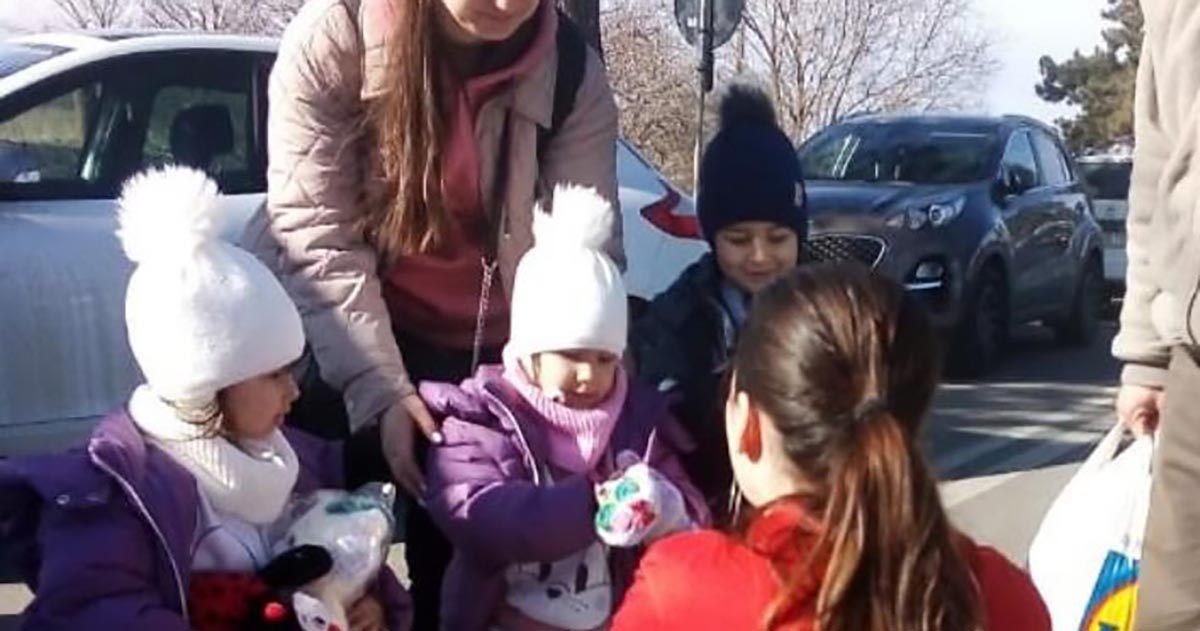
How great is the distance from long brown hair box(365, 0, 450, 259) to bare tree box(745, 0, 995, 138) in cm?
2635

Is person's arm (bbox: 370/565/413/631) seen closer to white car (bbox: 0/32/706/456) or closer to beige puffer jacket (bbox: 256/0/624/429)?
beige puffer jacket (bbox: 256/0/624/429)

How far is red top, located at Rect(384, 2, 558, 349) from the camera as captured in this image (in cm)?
338

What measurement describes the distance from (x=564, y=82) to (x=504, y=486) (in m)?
0.72

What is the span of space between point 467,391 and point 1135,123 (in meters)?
1.18

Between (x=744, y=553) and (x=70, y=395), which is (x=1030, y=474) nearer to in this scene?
(x=70, y=395)

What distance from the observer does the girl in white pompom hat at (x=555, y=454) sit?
3.23m

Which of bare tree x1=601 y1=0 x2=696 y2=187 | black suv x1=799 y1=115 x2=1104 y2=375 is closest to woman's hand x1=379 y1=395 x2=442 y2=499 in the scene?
black suv x1=799 y1=115 x2=1104 y2=375

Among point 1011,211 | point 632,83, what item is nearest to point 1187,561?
point 1011,211

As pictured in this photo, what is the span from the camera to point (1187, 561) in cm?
329

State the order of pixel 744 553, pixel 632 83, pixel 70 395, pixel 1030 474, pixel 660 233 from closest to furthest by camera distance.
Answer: pixel 744 553 < pixel 70 395 < pixel 660 233 < pixel 1030 474 < pixel 632 83

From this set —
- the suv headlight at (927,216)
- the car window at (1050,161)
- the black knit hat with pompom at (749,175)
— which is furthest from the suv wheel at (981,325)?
the black knit hat with pompom at (749,175)

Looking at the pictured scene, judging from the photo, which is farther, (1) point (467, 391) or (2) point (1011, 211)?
(2) point (1011, 211)

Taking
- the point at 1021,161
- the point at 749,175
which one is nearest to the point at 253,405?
the point at 749,175

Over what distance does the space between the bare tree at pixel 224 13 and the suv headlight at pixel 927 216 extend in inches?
611
